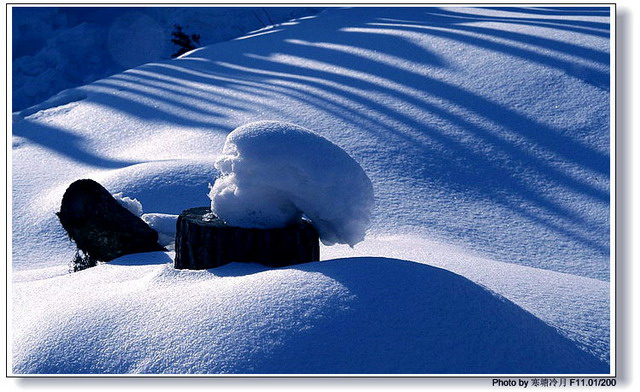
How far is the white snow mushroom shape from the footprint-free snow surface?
0.24m

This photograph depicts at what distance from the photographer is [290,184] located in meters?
2.68

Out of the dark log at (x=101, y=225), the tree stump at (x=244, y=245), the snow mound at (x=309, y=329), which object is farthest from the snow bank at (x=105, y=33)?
the snow mound at (x=309, y=329)

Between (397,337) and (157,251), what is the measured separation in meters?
1.99

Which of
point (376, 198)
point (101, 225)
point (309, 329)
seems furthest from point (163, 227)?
point (309, 329)

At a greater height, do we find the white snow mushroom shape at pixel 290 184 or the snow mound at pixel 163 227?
the white snow mushroom shape at pixel 290 184

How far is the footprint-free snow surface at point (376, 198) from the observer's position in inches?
86.7

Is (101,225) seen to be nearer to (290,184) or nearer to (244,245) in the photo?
(244,245)

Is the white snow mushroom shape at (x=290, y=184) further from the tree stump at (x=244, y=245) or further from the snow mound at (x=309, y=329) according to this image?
the snow mound at (x=309, y=329)

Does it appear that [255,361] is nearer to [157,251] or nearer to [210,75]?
[157,251]

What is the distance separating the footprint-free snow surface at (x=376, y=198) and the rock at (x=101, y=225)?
0.46ft

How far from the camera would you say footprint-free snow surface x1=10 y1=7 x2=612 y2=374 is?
2201 mm

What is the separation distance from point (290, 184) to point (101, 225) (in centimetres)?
156

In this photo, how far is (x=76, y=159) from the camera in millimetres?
6023

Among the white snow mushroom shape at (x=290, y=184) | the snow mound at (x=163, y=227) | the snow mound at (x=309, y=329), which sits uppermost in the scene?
the white snow mushroom shape at (x=290, y=184)
